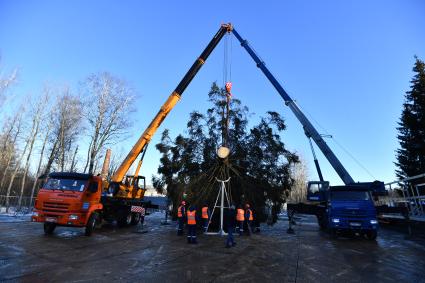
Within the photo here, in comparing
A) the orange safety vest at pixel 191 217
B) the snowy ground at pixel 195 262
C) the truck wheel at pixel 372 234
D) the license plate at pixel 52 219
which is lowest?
the snowy ground at pixel 195 262

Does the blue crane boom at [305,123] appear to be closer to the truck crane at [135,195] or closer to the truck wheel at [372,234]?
the truck crane at [135,195]

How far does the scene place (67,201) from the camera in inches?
452

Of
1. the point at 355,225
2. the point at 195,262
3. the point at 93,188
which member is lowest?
the point at 195,262

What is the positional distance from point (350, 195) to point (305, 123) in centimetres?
765

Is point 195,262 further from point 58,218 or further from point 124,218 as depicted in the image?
point 124,218

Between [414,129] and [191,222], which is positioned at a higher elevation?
[414,129]

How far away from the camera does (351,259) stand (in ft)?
28.4

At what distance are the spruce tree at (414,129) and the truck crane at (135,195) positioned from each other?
9215mm

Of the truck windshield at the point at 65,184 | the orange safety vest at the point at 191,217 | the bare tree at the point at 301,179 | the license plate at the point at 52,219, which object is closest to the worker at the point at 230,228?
the orange safety vest at the point at 191,217

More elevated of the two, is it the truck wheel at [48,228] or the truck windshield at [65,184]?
the truck windshield at [65,184]

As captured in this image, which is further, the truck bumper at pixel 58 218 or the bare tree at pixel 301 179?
the bare tree at pixel 301 179

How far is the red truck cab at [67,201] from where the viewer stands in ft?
37.3

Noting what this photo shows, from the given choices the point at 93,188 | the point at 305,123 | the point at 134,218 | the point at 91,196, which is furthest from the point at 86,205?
the point at 305,123

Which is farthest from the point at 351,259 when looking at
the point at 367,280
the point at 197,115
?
the point at 197,115
